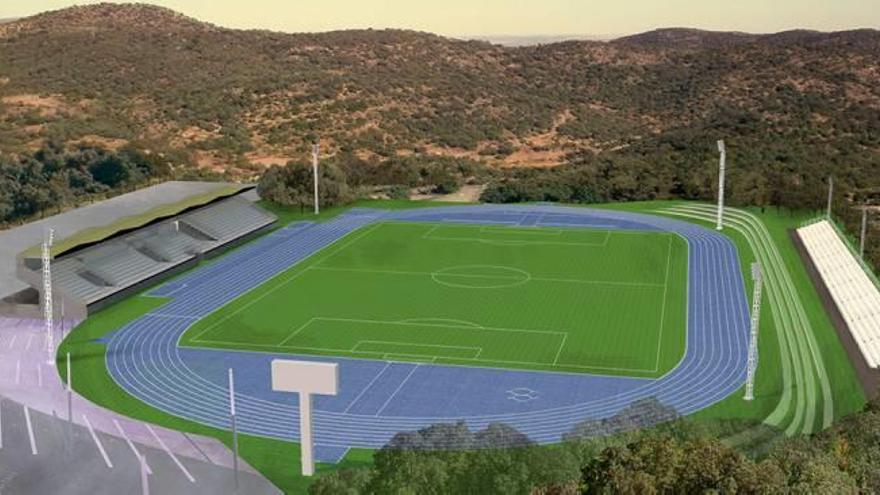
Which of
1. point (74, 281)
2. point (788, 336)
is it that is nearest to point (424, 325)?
point (788, 336)

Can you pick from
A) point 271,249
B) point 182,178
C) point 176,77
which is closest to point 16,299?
point 271,249

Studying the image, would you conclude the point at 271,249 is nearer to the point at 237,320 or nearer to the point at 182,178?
the point at 237,320

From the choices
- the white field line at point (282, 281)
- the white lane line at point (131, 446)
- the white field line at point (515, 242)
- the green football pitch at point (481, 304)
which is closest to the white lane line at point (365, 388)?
the green football pitch at point (481, 304)

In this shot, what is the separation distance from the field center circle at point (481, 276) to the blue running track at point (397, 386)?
6007 millimetres

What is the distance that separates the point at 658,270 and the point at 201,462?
20.6 metres

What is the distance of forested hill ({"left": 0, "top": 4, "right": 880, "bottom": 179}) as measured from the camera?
233 ft

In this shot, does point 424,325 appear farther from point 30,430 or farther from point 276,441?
point 30,430

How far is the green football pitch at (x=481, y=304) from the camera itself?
26.2 metres

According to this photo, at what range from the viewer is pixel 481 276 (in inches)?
1368

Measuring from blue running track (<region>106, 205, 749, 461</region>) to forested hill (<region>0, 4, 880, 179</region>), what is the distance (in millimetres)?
36911

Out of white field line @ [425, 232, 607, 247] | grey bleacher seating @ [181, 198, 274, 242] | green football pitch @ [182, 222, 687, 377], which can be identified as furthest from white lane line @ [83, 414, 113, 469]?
white field line @ [425, 232, 607, 247]

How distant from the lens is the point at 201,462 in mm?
18922

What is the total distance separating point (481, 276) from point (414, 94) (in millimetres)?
52569

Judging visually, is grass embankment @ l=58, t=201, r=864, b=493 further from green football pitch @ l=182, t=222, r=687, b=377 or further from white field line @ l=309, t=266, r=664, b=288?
white field line @ l=309, t=266, r=664, b=288
